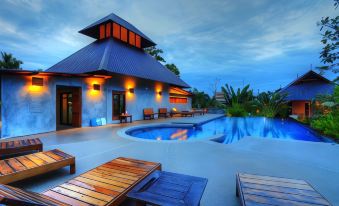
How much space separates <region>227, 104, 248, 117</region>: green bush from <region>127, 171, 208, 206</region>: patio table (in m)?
17.7

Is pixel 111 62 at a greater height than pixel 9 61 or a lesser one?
lesser

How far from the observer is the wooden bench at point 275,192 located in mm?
1858

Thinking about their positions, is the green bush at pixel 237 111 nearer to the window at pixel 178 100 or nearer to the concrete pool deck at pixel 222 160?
the window at pixel 178 100

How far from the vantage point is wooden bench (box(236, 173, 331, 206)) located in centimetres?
186

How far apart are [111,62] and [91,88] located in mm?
2425

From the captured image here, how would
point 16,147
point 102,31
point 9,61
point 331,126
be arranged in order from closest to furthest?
point 16,147, point 331,126, point 102,31, point 9,61

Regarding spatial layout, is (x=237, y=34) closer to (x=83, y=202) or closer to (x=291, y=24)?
(x=291, y=24)

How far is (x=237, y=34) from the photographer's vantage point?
18.8 meters

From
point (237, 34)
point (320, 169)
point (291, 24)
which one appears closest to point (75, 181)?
point (320, 169)

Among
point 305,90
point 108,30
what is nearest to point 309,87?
point 305,90

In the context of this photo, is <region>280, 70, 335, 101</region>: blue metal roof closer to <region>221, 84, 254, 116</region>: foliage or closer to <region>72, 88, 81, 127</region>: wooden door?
<region>221, 84, 254, 116</region>: foliage

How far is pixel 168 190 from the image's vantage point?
1.97 meters

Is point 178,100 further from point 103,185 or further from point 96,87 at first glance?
point 103,185

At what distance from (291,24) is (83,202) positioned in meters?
18.4
